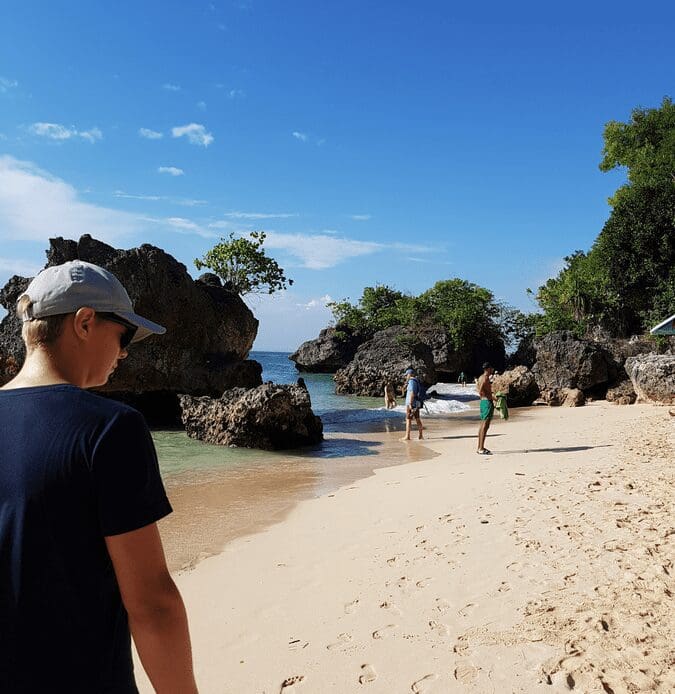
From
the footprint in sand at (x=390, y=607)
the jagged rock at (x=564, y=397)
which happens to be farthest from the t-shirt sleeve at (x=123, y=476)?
the jagged rock at (x=564, y=397)

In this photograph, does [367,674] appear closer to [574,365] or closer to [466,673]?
[466,673]

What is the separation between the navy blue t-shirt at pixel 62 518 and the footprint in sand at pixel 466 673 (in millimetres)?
2336

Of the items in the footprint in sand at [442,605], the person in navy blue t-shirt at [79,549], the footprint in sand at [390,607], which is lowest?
the footprint in sand at [390,607]

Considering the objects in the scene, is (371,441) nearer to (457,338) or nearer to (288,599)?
(288,599)

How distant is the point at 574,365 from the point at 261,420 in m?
16.0

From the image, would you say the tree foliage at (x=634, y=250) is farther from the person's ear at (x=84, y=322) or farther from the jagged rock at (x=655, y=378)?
the person's ear at (x=84, y=322)

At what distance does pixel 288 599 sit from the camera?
177 inches

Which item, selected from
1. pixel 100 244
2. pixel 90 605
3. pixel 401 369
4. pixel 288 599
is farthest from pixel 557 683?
pixel 401 369

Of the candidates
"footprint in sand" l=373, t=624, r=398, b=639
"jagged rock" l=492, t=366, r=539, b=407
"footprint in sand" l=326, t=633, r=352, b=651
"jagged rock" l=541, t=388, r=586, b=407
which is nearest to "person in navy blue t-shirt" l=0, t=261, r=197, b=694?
"footprint in sand" l=326, t=633, r=352, b=651

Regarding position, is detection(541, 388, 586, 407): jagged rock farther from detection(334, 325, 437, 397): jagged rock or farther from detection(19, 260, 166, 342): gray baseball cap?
detection(19, 260, 166, 342): gray baseball cap

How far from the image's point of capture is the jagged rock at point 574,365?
2470 cm

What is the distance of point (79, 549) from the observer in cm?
141

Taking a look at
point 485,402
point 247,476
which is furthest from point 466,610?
point 485,402

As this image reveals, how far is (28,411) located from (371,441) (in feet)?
48.5
